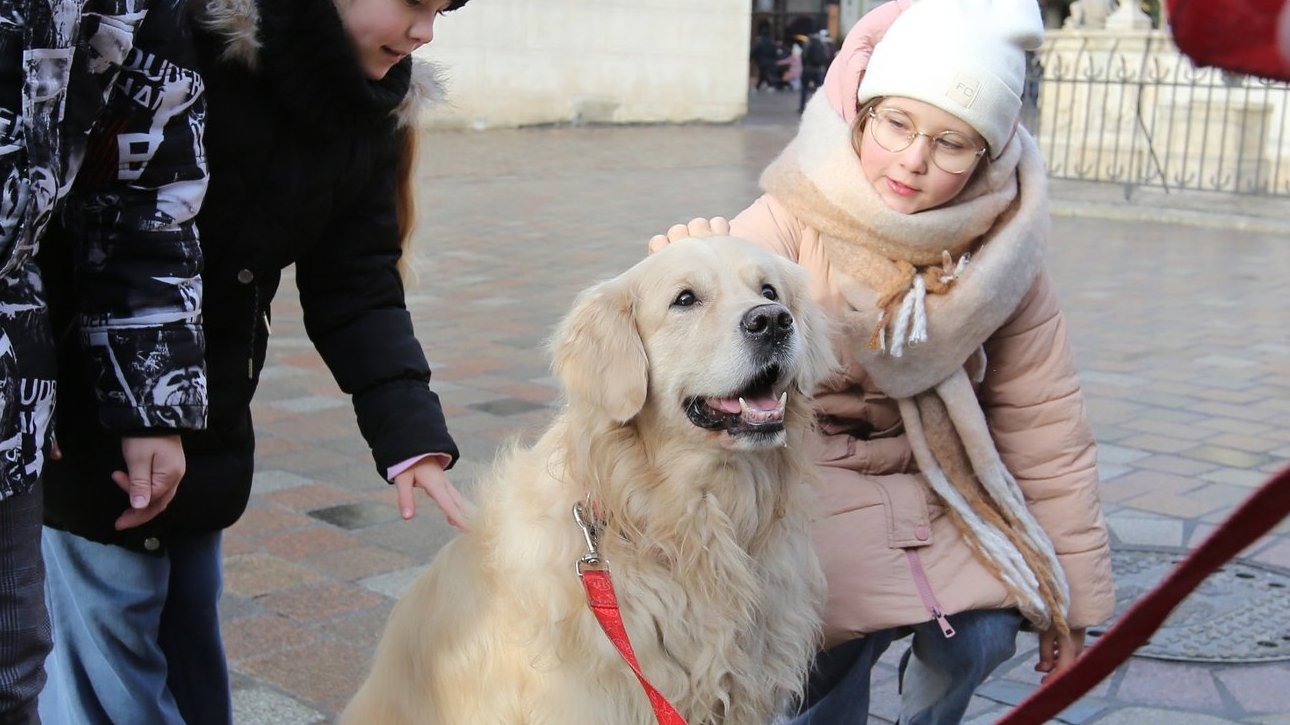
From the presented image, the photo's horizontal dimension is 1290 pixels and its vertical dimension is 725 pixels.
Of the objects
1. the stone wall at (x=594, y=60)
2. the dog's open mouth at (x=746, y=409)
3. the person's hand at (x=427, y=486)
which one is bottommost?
the stone wall at (x=594, y=60)

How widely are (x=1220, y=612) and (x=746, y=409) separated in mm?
2423

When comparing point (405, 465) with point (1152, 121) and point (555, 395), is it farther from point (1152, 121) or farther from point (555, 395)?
point (1152, 121)

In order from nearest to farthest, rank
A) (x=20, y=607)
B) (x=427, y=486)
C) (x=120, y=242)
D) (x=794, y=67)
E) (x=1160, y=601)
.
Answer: (x=1160, y=601) < (x=20, y=607) < (x=120, y=242) < (x=427, y=486) < (x=794, y=67)

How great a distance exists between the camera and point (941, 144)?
2984 millimetres

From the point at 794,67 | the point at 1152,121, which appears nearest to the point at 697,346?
the point at 1152,121

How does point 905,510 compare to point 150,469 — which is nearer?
point 150,469

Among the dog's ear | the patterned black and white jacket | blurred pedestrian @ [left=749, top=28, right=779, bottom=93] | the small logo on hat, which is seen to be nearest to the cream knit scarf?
the small logo on hat

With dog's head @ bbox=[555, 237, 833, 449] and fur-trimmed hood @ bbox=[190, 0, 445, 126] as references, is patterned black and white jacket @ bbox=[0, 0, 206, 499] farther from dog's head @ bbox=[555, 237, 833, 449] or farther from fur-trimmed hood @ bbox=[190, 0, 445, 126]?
dog's head @ bbox=[555, 237, 833, 449]

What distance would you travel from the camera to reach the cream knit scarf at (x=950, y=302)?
2.94 meters

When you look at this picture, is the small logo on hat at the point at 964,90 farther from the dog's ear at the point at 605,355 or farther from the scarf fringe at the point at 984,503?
the dog's ear at the point at 605,355

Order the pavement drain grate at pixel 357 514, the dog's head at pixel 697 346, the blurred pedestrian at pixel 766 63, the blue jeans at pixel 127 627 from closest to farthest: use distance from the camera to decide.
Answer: the blue jeans at pixel 127 627 → the dog's head at pixel 697 346 → the pavement drain grate at pixel 357 514 → the blurred pedestrian at pixel 766 63

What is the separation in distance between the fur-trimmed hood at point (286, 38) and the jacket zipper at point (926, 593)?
5.26ft

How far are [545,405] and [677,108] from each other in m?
22.7

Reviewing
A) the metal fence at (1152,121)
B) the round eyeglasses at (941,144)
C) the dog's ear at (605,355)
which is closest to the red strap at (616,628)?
the dog's ear at (605,355)
